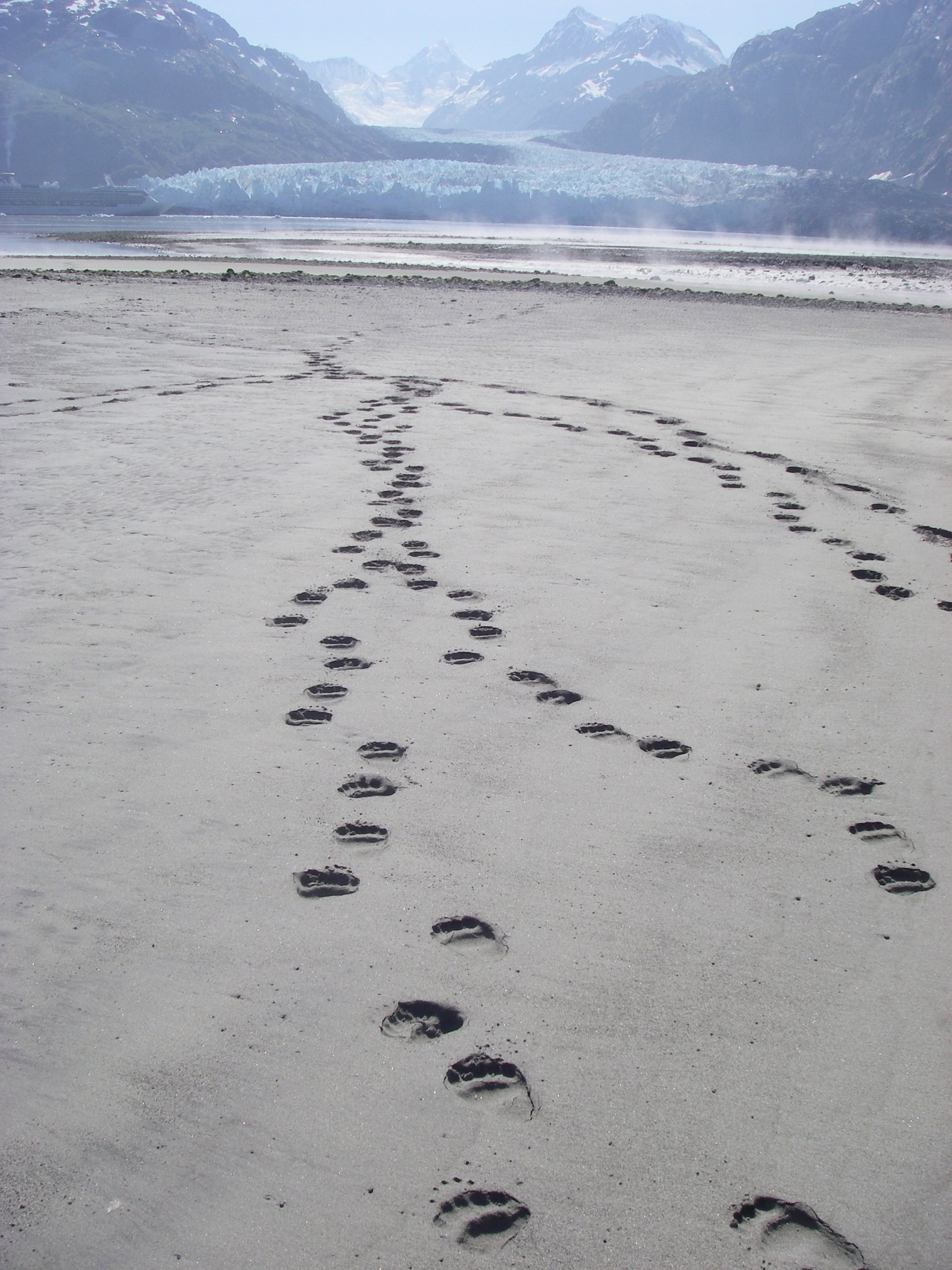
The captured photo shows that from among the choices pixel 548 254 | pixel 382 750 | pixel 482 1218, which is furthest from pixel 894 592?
pixel 548 254

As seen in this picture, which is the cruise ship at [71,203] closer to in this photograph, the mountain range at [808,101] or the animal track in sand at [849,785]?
the animal track in sand at [849,785]

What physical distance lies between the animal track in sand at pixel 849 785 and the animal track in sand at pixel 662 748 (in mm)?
395

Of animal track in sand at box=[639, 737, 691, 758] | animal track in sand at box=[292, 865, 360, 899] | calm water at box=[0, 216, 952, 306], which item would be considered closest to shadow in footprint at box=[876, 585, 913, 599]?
animal track in sand at box=[639, 737, 691, 758]

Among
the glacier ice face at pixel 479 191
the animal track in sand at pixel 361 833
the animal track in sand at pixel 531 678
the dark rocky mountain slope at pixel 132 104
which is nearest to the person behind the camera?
the animal track in sand at pixel 361 833

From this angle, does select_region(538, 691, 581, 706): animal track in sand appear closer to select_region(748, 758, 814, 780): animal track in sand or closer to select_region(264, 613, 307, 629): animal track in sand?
select_region(748, 758, 814, 780): animal track in sand

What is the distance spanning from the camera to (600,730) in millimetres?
2912

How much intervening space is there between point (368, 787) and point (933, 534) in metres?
3.48

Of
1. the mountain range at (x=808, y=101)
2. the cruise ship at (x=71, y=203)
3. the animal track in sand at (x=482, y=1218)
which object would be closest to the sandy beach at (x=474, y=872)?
the animal track in sand at (x=482, y=1218)

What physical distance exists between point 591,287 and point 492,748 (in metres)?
17.5

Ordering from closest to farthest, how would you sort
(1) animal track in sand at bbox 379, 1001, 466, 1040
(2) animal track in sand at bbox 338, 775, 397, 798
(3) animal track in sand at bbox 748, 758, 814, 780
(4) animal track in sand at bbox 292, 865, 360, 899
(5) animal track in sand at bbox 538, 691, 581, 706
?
1. (1) animal track in sand at bbox 379, 1001, 466, 1040
2. (4) animal track in sand at bbox 292, 865, 360, 899
3. (2) animal track in sand at bbox 338, 775, 397, 798
4. (3) animal track in sand at bbox 748, 758, 814, 780
5. (5) animal track in sand at bbox 538, 691, 581, 706

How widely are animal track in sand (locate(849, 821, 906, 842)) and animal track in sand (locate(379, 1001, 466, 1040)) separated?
4.01ft

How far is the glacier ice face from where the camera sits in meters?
65.6

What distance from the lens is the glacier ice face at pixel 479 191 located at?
215 ft

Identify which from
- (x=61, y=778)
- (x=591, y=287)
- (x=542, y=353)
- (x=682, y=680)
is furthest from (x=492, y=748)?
(x=591, y=287)
